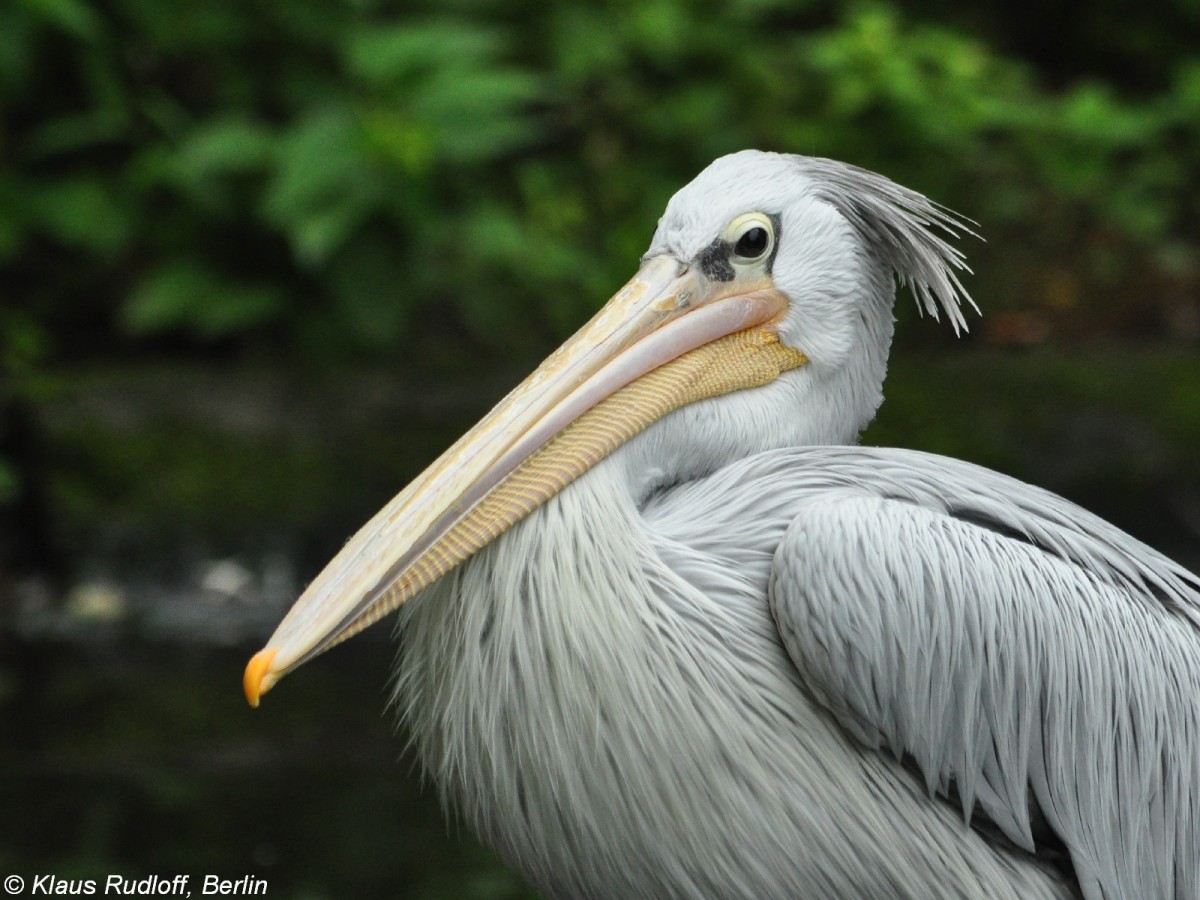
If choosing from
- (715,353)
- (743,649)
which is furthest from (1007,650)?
(715,353)

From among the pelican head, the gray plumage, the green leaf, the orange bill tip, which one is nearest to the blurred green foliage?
the green leaf

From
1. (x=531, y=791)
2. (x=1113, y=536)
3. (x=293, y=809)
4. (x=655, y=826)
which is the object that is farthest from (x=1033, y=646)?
(x=293, y=809)

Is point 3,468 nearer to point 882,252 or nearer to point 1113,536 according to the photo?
point 882,252

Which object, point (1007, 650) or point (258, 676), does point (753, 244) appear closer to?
point (1007, 650)

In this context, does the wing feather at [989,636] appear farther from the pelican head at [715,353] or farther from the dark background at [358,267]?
the dark background at [358,267]

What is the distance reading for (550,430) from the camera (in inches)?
102

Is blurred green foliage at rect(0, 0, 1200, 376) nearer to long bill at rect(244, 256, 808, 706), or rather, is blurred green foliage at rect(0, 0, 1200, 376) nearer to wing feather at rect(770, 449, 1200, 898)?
long bill at rect(244, 256, 808, 706)

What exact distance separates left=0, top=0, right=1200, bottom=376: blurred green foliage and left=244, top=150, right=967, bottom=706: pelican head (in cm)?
306

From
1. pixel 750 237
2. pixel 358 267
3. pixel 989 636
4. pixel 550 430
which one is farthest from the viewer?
pixel 358 267

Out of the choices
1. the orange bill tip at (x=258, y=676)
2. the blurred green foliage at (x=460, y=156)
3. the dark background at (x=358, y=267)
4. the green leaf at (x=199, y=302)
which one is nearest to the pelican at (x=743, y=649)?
the orange bill tip at (x=258, y=676)

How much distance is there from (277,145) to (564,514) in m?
3.81

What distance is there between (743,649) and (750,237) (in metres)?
0.75

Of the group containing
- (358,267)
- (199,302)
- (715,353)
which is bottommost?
(715,353)

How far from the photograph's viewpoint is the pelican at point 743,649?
245cm
